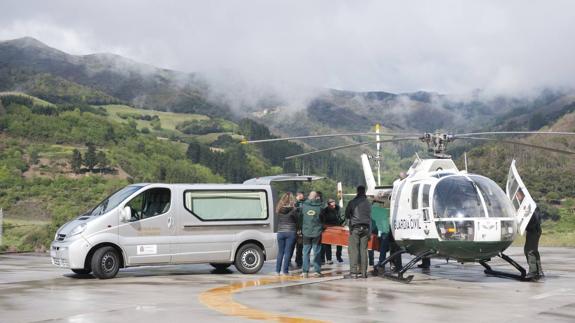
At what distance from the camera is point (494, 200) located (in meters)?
14.8

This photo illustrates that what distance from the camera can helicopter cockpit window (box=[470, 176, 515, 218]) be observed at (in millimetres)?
14602

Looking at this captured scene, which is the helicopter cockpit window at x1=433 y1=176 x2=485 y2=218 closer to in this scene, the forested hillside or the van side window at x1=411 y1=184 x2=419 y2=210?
the van side window at x1=411 y1=184 x2=419 y2=210

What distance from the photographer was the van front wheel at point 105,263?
51.1 feet

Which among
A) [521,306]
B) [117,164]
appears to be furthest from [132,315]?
[117,164]

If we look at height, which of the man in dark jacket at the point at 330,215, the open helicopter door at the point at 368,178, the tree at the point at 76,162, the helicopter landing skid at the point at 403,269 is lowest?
the helicopter landing skid at the point at 403,269

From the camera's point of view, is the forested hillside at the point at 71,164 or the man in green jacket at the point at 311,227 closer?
the man in green jacket at the point at 311,227

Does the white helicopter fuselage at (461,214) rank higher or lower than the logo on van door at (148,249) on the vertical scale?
higher

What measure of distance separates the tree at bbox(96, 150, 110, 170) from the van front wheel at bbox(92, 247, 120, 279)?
136 m

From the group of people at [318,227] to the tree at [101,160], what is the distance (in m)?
136

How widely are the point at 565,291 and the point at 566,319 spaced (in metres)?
3.78

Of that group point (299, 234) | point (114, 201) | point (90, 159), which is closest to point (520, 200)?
point (299, 234)

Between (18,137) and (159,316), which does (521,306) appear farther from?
(18,137)

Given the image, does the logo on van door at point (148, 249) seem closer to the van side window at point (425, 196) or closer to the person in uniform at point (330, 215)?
the person in uniform at point (330, 215)

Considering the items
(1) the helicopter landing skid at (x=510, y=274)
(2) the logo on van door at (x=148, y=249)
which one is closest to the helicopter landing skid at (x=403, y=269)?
(1) the helicopter landing skid at (x=510, y=274)
